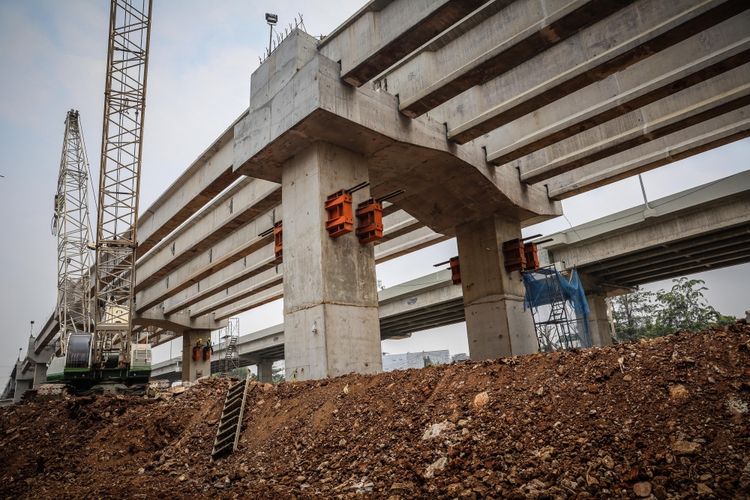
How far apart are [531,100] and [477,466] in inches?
355

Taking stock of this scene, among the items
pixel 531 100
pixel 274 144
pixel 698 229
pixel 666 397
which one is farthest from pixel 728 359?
pixel 698 229

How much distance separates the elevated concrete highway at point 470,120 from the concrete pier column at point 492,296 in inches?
2.3

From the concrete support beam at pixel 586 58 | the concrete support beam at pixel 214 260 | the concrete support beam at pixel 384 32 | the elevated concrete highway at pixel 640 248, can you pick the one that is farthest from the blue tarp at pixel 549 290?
the concrete support beam at pixel 214 260

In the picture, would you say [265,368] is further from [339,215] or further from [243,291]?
[339,215]

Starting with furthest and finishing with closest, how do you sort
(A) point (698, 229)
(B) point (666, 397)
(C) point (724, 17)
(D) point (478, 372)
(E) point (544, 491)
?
(A) point (698, 229) → (C) point (724, 17) → (D) point (478, 372) → (B) point (666, 397) → (E) point (544, 491)

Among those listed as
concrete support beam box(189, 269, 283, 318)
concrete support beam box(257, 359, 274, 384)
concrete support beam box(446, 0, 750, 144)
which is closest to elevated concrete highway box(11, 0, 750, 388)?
concrete support beam box(446, 0, 750, 144)

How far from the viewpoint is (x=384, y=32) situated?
973 centimetres

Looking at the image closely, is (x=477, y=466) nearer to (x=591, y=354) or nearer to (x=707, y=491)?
(x=707, y=491)

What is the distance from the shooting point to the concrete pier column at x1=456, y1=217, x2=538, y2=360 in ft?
49.3

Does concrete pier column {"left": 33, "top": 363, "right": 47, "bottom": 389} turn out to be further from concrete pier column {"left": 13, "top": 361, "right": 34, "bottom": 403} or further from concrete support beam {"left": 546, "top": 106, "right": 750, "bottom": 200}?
concrete support beam {"left": 546, "top": 106, "right": 750, "bottom": 200}

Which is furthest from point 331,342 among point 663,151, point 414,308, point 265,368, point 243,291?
point 265,368

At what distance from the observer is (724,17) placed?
8.59 m

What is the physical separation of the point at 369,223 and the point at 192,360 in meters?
27.8

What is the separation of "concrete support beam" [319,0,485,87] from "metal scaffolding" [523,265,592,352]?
31.1 feet
